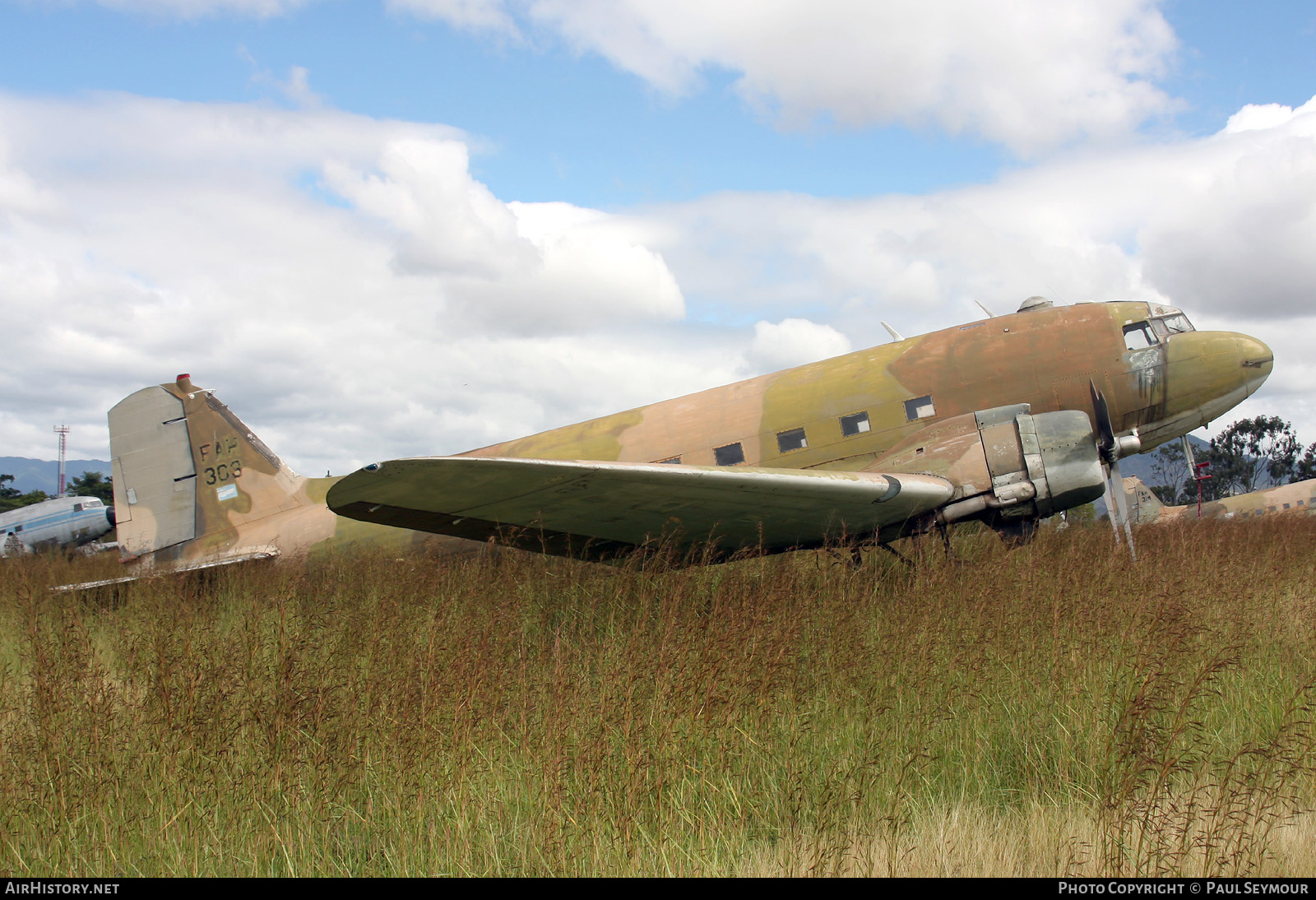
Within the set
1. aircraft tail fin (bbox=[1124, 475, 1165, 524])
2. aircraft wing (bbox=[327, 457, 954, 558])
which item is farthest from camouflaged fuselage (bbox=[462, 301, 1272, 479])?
aircraft tail fin (bbox=[1124, 475, 1165, 524])

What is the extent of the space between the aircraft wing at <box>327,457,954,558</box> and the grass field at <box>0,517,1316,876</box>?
0.86 meters

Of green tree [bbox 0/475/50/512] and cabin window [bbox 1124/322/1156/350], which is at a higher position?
green tree [bbox 0/475/50/512]

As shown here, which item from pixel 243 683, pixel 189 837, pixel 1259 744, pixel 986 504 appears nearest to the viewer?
pixel 189 837

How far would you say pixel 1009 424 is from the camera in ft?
25.2

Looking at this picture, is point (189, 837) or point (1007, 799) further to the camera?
point (1007, 799)

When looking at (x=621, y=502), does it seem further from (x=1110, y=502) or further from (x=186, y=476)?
(x=186, y=476)

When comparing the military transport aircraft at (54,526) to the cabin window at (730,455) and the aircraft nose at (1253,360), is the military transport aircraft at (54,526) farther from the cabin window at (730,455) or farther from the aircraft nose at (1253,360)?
the aircraft nose at (1253,360)

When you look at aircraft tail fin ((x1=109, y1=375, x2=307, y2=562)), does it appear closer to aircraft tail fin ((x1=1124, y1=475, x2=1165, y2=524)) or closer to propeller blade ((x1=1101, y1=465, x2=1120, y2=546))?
propeller blade ((x1=1101, y1=465, x2=1120, y2=546))

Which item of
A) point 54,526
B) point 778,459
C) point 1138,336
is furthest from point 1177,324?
point 54,526

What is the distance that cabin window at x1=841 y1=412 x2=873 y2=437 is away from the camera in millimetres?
8945

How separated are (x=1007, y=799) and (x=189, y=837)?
12.1 feet
